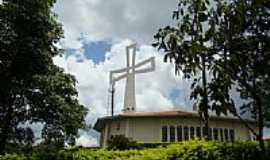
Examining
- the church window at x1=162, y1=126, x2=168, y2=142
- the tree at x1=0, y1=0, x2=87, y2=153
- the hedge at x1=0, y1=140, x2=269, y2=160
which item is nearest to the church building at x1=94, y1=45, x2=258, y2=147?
the church window at x1=162, y1=126, x2=168, y2=142

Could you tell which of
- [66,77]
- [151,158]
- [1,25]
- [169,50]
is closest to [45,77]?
Answer: [66,77]

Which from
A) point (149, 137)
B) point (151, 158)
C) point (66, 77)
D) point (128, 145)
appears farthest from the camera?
point (149, 137)

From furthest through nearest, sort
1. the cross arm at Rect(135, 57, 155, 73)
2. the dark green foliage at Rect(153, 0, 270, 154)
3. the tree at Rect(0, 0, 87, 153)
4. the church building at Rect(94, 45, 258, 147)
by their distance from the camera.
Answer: the cross arm at Rect(135, 57, 155, 73) < the church building at Rect(94, 45, 258, 147) < the tree at Rect(0, 0, 87, 153) < the dark green foliage at Rect(153, 0, 270, 154)

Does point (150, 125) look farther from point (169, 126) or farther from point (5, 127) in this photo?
point (5, 127)

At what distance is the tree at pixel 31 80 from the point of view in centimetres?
2319

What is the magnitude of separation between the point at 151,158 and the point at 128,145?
1983cm

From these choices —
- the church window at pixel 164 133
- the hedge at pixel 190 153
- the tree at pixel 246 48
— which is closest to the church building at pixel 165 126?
the church window at pixel 164 133

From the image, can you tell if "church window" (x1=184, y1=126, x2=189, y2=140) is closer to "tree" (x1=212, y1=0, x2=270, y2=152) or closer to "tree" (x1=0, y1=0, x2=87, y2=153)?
"tree" (x1=0, y1=0, x2=87, y2=153)

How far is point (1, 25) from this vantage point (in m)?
24.1

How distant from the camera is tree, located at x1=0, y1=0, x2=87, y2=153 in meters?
23.2

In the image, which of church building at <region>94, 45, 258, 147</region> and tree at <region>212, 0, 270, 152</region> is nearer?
tree at <region>212, 0, 270, 152</region>

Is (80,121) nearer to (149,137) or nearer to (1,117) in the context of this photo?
(1,117)

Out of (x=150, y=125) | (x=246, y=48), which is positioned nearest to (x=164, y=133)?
(x=150, y=125)

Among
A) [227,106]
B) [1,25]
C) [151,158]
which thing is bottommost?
[151,158]
